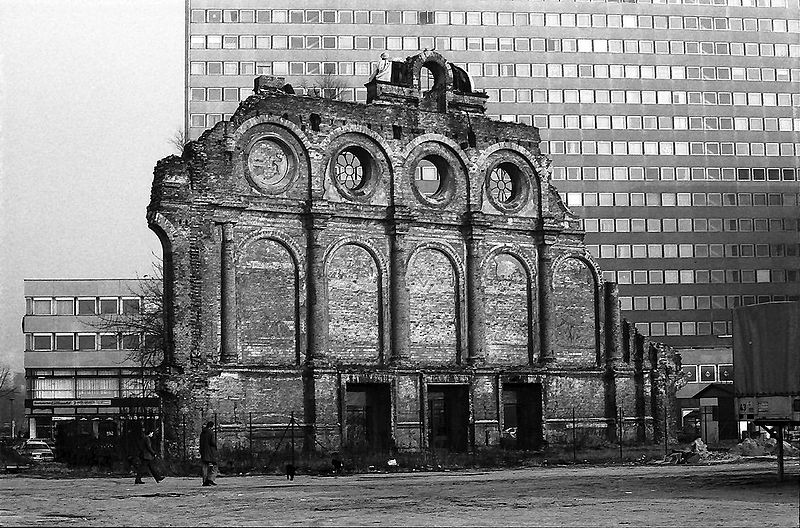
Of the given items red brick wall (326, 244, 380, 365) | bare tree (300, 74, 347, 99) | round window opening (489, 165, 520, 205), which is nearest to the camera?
red brick wall (326, 244, 380, 365)

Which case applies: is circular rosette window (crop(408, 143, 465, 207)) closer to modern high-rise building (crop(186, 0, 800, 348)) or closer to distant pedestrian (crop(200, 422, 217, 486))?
distant pedestrian (crop(200, 422, 217, 486))

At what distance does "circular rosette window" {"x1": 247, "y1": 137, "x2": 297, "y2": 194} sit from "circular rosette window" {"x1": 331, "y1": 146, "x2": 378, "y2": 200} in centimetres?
156

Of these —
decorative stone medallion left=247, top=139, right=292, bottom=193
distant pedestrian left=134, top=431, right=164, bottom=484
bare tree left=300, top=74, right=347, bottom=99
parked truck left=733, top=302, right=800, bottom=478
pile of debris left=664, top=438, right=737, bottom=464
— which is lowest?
pile of debris left=664, top=438, right=737, bottom=464

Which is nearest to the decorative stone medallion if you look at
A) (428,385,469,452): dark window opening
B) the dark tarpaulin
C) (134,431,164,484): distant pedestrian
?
(428,385,469,452): dark window opening

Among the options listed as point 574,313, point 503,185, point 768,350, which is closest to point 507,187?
point 503,185

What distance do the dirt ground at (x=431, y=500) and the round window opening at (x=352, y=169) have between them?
12457mm

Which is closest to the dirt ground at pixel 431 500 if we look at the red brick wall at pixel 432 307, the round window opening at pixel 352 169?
the red brick wall at pixel 432 307

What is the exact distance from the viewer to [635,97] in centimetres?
8688

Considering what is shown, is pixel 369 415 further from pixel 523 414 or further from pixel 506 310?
pixel 506 310

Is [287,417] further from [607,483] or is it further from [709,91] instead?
[709,91]

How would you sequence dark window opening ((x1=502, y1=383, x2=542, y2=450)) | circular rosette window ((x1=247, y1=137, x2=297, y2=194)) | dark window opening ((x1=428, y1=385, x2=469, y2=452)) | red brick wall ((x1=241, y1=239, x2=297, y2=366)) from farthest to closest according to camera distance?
dark window opening ((x1=502, y1=383, x2=542, y2=450)) < dark window opening ((x1=428, y1=385, x2=469, y2=452)) < circular rosette window ((x1=247, y1=137, x2=297, y2=194)) < red brick wall ((x1=241, y1=239, x2=297, y2=366))

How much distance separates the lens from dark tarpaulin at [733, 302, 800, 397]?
2417cm

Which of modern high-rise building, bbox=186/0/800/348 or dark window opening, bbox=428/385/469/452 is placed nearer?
dark window opening, bbox=428/385/469/452

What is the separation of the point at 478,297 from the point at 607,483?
1580 centimetres
